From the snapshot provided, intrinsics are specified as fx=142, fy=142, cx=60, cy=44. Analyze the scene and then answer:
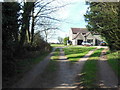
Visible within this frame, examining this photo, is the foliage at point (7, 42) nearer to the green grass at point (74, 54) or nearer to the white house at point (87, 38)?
the green grass at point (74, 54)

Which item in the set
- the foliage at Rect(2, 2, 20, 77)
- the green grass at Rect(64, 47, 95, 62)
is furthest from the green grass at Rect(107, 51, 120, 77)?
the foliage at Rect(2, 2, 20, 77)

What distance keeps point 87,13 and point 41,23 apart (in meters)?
8.18

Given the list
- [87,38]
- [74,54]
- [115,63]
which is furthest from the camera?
[87,38]

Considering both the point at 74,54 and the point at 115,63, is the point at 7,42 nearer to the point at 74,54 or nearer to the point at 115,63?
the point at 115,63

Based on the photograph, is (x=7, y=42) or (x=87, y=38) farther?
(x=87, y=38)

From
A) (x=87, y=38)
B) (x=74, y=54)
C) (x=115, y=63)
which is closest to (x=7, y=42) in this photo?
(x=115, y=63)

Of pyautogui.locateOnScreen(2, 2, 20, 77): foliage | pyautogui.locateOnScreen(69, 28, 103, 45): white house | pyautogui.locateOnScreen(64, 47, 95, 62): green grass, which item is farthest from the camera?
pyautogui.locateOnScreen(69, 28, 103, 45): white house

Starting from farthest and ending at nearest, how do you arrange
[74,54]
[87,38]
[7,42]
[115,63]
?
[87,38]
[74,54]
[115,63]
[7,42]

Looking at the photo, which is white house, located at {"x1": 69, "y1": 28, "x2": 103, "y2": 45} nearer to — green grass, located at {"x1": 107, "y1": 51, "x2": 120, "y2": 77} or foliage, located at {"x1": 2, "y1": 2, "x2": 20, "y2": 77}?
green grass, located at {"x1": 107, "y1": 51, "x2": 120, "y2": 77}

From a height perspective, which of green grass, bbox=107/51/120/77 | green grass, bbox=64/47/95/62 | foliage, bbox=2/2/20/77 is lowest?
green grass, bbox=107/51/120/77

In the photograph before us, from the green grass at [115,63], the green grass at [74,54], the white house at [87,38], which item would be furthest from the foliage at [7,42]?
the white house at [87,38]

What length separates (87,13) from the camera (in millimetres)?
23047

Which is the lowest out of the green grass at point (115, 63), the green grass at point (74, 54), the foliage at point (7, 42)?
the green grass at point (115, 63)

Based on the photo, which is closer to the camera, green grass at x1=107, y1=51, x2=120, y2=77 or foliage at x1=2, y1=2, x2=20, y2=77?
foliage at x1=2, y1=2, x2=20, y2=77
